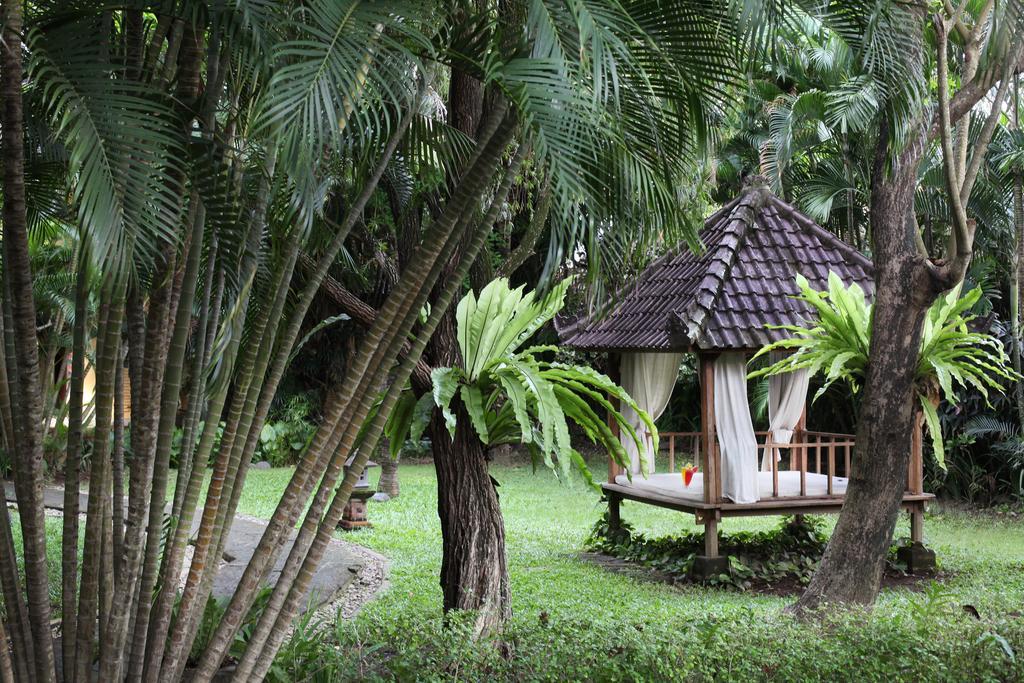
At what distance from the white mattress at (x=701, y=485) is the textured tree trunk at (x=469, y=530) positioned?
390 cm

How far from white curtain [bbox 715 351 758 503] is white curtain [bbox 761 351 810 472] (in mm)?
1178

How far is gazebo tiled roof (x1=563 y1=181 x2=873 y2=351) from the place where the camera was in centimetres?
934

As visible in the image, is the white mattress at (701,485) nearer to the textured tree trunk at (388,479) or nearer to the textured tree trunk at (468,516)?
the textured tree trunk at (468,516)

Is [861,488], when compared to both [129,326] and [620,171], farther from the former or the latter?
[129,326]

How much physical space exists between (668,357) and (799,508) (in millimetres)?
2189

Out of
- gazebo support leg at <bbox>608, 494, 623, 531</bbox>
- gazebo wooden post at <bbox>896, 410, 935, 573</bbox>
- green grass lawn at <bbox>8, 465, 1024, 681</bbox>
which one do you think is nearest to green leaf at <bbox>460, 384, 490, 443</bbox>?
green grass lawn at <bbox>8, 465, 1024, 681</bbox>

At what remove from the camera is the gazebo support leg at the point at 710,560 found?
9.43 m

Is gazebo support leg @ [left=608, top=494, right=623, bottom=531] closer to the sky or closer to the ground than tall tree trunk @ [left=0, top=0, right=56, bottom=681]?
closer to the ground

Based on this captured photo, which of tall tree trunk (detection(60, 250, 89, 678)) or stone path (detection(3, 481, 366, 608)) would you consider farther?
stone path (detection(3, 481, 366, 608))

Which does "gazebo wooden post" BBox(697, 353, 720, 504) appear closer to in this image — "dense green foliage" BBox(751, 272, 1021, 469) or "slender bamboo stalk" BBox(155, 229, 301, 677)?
"dense green foliage" BBox(751, 272, 1021, 469)

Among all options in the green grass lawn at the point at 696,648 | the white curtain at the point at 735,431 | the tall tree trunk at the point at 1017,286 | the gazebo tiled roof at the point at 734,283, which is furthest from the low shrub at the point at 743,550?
the tall tree trunk at the point at 1017,286

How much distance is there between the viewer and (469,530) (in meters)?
5.75

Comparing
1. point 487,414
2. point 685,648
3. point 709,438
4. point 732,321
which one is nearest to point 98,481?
point 487,414

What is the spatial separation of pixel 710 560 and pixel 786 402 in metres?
2.31
